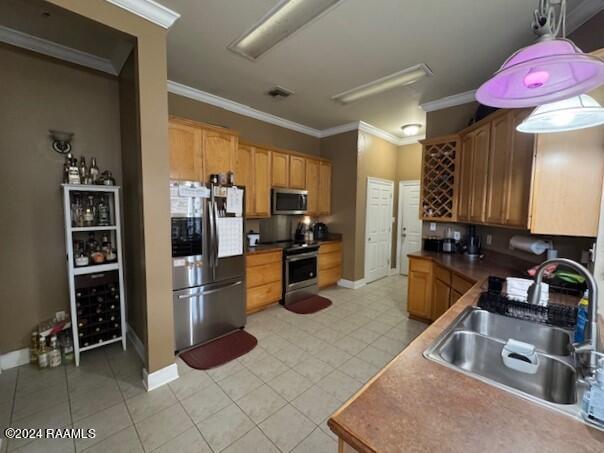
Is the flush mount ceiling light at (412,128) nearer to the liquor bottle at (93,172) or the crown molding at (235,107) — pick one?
the crown molding at (235,107)

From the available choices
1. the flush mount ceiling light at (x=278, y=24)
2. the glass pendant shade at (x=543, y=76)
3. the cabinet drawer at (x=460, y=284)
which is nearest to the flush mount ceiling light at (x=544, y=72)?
the glass pendant shade at (x=543, y=76)

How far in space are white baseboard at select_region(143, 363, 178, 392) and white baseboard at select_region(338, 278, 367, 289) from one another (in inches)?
125

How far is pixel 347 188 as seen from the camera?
4.61m

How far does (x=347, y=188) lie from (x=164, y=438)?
158 inches

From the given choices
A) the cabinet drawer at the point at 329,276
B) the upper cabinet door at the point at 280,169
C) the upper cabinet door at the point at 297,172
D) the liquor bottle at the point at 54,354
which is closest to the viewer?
the liquor bottle at the point at 54,354

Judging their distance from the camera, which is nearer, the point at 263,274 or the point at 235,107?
the point at 263,274

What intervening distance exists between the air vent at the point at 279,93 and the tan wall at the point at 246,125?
0.73 meters

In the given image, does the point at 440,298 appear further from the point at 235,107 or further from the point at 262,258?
the point at 235,107

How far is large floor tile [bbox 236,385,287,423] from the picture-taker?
6.03ft

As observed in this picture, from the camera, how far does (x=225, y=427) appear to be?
1.73m

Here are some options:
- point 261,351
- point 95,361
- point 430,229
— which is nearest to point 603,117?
point 430,229

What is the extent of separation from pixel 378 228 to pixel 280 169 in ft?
7.71

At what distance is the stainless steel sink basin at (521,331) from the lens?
1.24 m

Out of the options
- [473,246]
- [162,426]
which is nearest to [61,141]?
[162,426]
